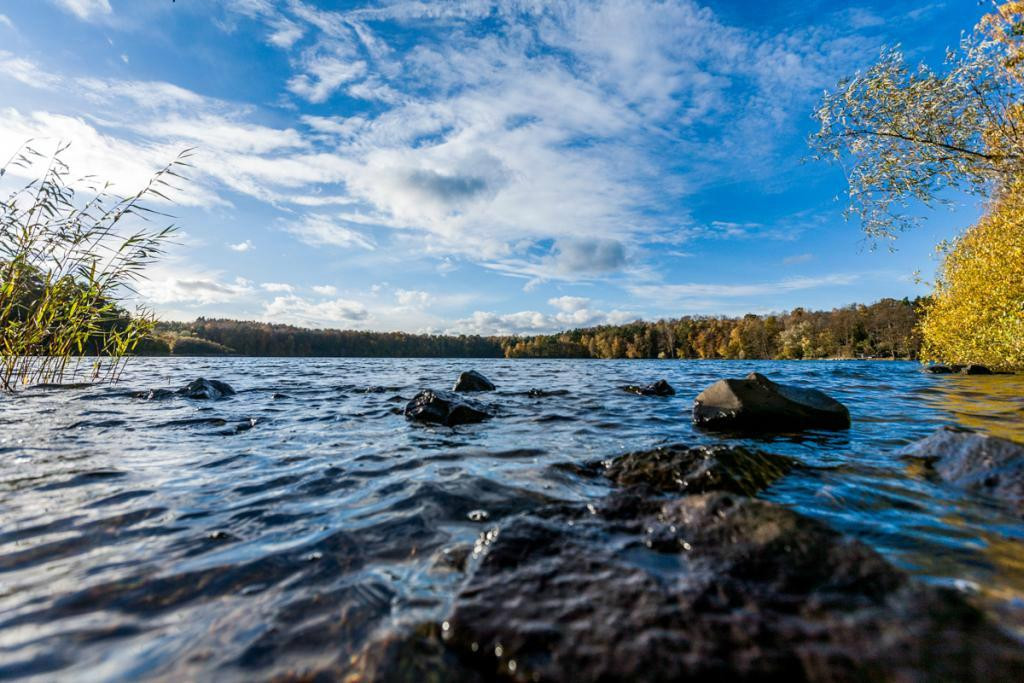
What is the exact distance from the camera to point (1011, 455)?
500 cm

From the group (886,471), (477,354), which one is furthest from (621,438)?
(477,354)

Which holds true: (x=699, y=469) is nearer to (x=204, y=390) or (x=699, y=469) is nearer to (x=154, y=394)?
(x=204, y=390)

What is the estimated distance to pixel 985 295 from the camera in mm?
19484

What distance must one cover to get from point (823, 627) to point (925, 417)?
1131cm

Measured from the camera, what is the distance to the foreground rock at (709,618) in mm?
1998

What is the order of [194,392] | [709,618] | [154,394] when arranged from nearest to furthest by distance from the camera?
[709,618] < [154,394] < [194,392]

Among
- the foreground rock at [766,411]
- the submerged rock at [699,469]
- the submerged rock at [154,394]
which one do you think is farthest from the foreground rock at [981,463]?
the submerged rock at [154,394]

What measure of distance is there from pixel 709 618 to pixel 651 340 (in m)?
153

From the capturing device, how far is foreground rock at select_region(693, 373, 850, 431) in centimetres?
909

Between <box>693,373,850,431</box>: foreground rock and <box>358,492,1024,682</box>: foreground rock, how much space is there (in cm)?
661

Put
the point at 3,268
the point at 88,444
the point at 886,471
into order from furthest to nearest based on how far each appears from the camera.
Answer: the point at 3,268 < the point at 88,444 < the point at 886,471

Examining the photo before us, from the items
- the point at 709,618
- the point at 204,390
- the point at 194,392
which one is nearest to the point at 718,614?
the point at 709,618

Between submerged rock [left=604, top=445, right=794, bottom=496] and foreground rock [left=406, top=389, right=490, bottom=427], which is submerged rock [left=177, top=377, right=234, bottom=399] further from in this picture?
submerged rock [left=604, top=445, right=794, bottom=496]

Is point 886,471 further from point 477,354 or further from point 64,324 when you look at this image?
point 477,354
